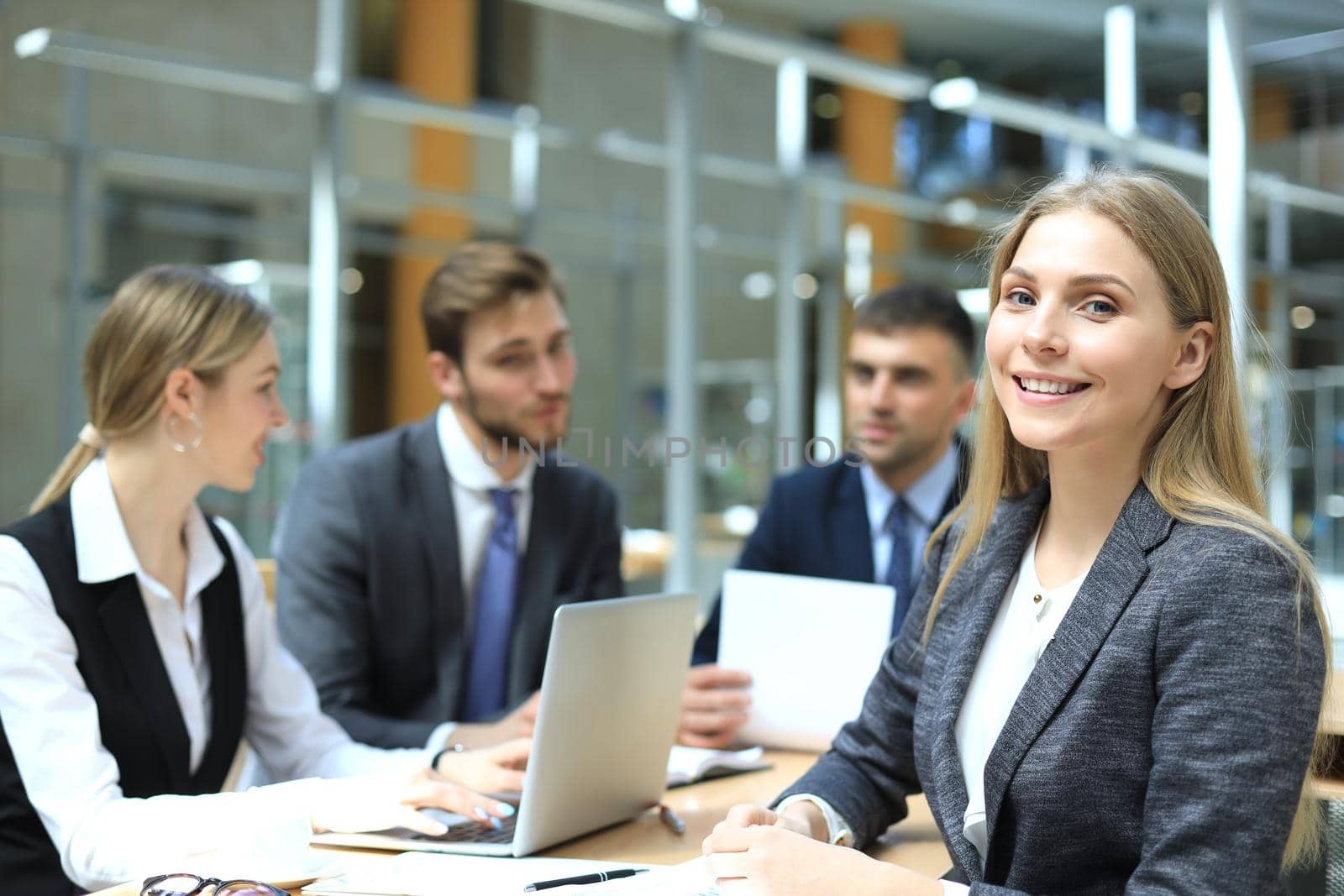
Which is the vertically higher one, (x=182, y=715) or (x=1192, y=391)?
(x=1192, y=391)

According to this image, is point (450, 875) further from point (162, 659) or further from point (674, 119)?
point (674, 119)

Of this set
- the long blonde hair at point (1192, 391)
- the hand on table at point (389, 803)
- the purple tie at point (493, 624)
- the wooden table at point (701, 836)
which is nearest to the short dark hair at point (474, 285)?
the purple tie at point (493, 624)

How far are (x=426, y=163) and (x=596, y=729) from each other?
829cm

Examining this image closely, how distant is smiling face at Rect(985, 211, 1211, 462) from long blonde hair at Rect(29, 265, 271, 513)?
1238 mm

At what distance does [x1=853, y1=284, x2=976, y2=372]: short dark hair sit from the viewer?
2910 millimetres

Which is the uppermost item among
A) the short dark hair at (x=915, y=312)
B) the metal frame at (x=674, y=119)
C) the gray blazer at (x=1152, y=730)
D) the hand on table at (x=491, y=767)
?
the metal frame at (x=674, y=119)

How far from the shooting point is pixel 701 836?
5.67 ft

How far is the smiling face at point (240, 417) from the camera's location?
80.2 inches

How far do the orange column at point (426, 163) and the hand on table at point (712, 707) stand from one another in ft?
21.2

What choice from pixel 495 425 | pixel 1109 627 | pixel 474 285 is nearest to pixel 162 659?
pixel 495 425

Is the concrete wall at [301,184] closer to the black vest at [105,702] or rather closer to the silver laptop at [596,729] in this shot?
the black vest at [105,702]

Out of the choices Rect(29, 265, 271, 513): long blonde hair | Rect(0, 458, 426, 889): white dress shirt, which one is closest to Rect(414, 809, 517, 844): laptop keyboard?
Rect(0, 458, 426, 889): white dress shirt

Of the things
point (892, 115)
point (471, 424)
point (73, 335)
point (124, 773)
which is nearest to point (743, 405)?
point (892, 115)

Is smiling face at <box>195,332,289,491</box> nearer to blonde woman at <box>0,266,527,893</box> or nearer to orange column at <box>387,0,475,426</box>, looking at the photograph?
blonde woman at <box>0,266,527,893</box>
